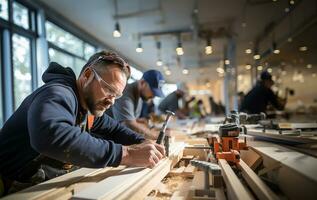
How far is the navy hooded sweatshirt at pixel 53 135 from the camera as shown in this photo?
0.98 metres

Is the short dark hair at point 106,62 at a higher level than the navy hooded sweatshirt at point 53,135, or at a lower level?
higher

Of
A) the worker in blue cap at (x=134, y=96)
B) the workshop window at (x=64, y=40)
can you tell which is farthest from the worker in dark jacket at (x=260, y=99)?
the workshop window at (x=64, y=40)

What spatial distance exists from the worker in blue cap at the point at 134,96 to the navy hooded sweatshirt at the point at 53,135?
4.22 feet

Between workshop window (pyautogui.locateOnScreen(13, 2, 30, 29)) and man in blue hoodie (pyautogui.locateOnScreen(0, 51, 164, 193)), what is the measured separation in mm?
4359

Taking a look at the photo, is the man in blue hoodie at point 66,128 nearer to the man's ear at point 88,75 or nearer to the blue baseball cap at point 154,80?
the man's ear at point 88,75

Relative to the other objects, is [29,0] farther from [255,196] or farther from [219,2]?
[255,196]

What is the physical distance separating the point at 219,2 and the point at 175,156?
15.9 feet

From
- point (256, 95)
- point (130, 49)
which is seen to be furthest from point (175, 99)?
point (130, 49)

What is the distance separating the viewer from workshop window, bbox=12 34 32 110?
15.8ft

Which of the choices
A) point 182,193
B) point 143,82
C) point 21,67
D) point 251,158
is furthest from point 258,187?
point 21,67

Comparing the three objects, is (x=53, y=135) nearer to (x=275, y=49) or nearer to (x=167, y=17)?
(x=167, y=17)

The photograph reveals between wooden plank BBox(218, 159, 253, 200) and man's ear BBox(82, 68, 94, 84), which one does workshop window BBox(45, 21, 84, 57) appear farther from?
wooden plank BBox(218, 159, 253, 200)

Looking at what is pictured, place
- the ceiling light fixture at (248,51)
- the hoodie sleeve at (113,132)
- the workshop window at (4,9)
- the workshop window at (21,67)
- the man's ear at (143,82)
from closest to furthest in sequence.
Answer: the hoodie sleeve at (113,132), the man's ear at (143,82), the workshop window at (4,9), the workshop window at (21,67), the ceiling light fixture at (248,51)

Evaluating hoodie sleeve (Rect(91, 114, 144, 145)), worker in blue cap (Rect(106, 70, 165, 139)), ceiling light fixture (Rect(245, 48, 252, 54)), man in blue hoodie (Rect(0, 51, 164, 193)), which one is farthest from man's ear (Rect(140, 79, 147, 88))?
ceiling light fixture (Rect(245, 48, 252, 54))
